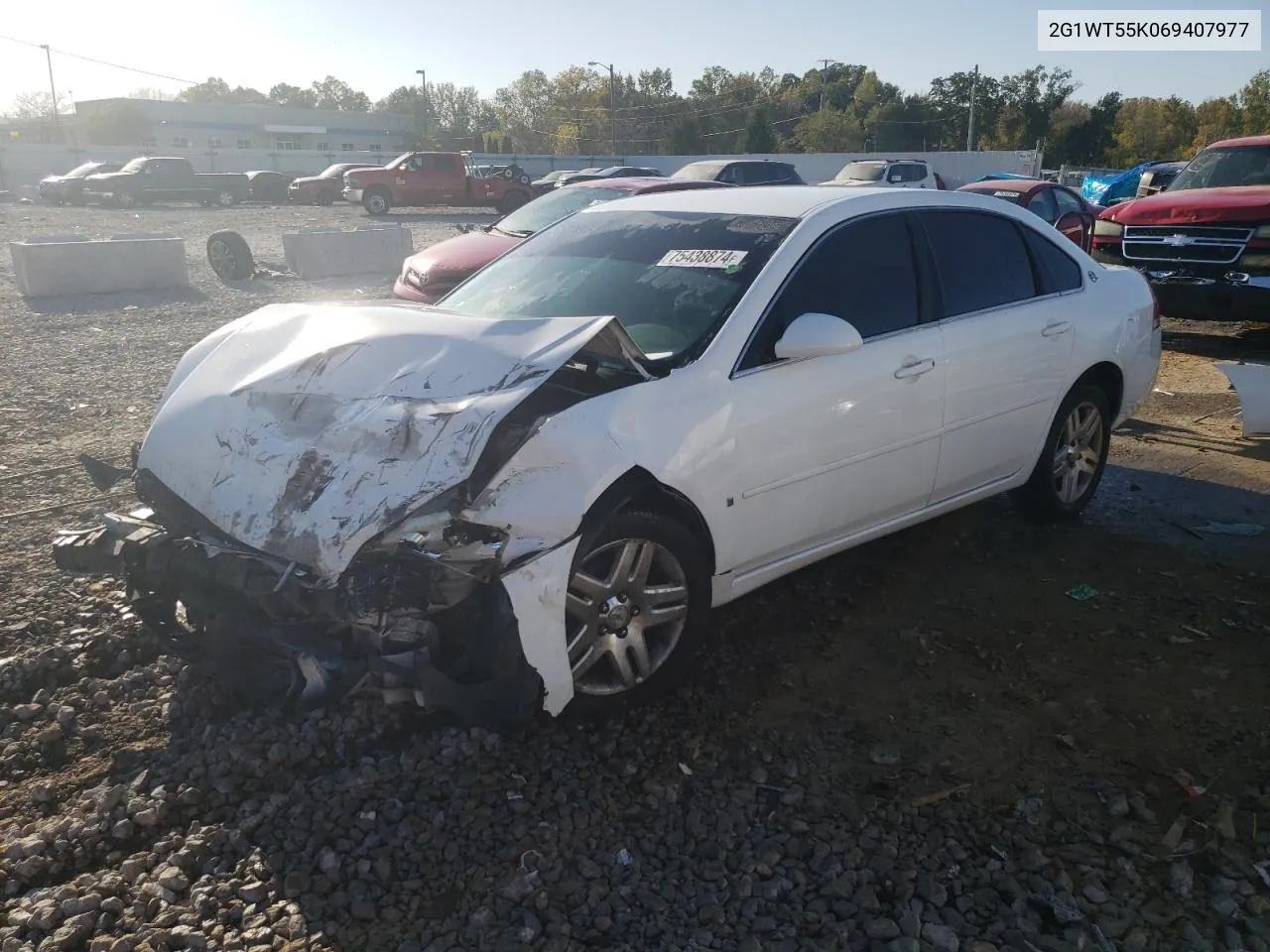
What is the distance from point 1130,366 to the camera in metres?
5.49

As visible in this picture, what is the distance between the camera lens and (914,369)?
165 inches

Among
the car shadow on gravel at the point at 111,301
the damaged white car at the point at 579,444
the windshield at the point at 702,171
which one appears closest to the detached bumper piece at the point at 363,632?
the damaged white car at the point at 579,444

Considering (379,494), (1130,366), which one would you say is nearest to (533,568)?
(379,494)

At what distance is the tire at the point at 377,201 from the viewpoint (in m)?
30.5

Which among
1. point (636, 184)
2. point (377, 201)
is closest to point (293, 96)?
point (377, 201)

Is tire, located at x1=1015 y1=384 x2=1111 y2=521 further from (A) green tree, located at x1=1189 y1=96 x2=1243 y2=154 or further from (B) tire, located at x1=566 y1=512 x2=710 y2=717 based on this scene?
(A) green tree, located at x1=1189 y1=96 x2=1243 y2=154

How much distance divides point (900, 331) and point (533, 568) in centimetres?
208

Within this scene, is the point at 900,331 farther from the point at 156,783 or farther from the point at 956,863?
the point at 156,783

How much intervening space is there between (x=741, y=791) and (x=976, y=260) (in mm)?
2846

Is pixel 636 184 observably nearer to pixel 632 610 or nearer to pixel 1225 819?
pixel 632 610

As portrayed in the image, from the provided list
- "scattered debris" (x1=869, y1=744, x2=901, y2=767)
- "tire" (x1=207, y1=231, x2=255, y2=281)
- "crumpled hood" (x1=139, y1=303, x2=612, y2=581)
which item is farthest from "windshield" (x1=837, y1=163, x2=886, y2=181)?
"scattered debris" (x1=869, y1=744, x2=901, y2=767)

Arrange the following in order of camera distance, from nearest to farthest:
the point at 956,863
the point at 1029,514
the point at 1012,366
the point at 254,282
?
the point at 956,863, the point at 1012,366, the point at 1029,514, the point at 254,282

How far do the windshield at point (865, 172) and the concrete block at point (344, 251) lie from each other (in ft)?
31.5

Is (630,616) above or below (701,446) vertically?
below
